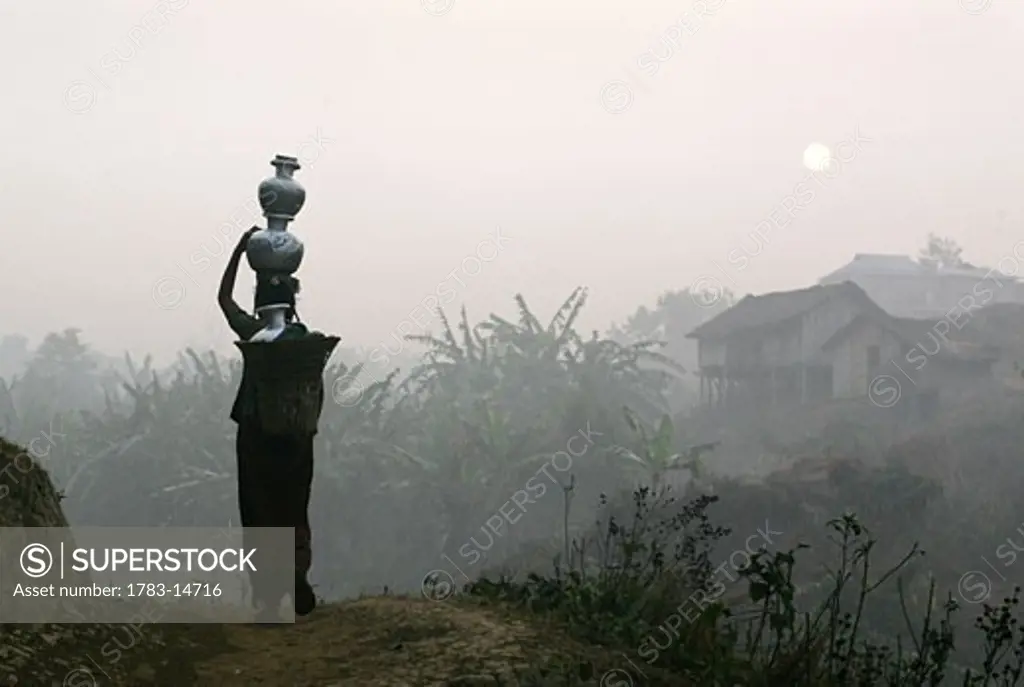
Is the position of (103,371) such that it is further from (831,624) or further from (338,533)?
(831,624)

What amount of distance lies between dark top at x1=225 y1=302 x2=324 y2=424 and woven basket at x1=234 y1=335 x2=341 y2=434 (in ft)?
0.26

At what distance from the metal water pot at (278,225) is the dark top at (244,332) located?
32 cm

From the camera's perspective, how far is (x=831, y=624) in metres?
3.91

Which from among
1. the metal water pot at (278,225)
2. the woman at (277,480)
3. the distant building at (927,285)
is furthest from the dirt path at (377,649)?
the distant building at (927,285)

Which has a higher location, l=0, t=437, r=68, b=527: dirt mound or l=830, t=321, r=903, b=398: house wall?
l=830, t=321, r=903, b=398: house wall

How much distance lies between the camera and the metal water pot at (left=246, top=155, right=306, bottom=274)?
17.0 ft

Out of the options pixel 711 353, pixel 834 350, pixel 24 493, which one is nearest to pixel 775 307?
pixel 834 350

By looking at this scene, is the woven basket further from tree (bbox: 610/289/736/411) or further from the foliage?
tree (bbox: 610/289/736/411)

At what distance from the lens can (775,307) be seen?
30031 millimetres

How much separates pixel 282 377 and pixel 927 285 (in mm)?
47107

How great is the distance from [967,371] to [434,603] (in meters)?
27.1

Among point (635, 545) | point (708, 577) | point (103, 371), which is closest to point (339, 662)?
point (635, 545)

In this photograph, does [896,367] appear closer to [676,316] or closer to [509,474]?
[509,474]

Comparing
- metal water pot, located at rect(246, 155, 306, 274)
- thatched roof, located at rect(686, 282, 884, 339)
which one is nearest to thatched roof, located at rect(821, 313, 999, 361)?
thatched roof, located at rect(686, 282, 884, 339)
